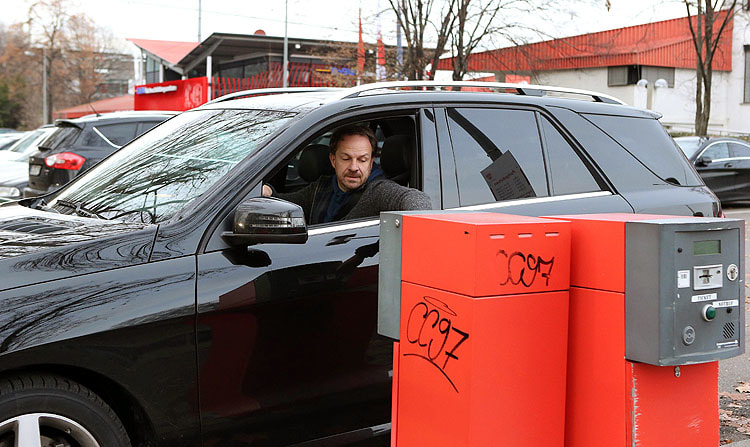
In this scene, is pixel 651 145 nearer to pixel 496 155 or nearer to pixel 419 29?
pixel 496 155

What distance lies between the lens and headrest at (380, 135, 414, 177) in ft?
14.3

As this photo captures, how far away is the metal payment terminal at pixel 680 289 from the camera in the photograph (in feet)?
8.68

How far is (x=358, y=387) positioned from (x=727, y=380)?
3.46 meters

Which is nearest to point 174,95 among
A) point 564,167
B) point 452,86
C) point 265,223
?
point 452,86

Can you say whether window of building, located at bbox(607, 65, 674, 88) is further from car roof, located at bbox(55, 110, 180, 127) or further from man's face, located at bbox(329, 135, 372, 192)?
man's face, located at bbox(329, 135, 372, 192)

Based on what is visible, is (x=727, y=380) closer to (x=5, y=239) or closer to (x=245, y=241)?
(x=245, y=241)

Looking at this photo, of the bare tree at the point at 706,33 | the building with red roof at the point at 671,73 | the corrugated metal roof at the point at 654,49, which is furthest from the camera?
the building with red roof at the point at 671,73

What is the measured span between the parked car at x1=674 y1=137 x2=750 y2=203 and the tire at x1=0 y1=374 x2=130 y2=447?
16196mm

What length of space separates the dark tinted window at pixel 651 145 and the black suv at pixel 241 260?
0.03 meters

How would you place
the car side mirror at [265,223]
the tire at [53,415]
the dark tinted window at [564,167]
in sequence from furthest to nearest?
the dark tinted window at [564,167]
the car side mirror at [265,223]
the tire at [53,415]

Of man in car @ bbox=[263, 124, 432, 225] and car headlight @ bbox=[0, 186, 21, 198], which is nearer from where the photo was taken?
man in car @ bbox=[263, 124, 432, 225]

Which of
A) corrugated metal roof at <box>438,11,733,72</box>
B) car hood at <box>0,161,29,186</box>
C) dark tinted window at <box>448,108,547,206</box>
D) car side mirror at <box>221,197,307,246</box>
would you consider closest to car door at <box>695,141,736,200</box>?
corrugated metal roof at <box>438,11,733,72</box>

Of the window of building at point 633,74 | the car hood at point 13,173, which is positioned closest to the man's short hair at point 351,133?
the car hood at point 13,173

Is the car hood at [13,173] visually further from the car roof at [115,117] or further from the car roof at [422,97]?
the car roof at [422,97]
